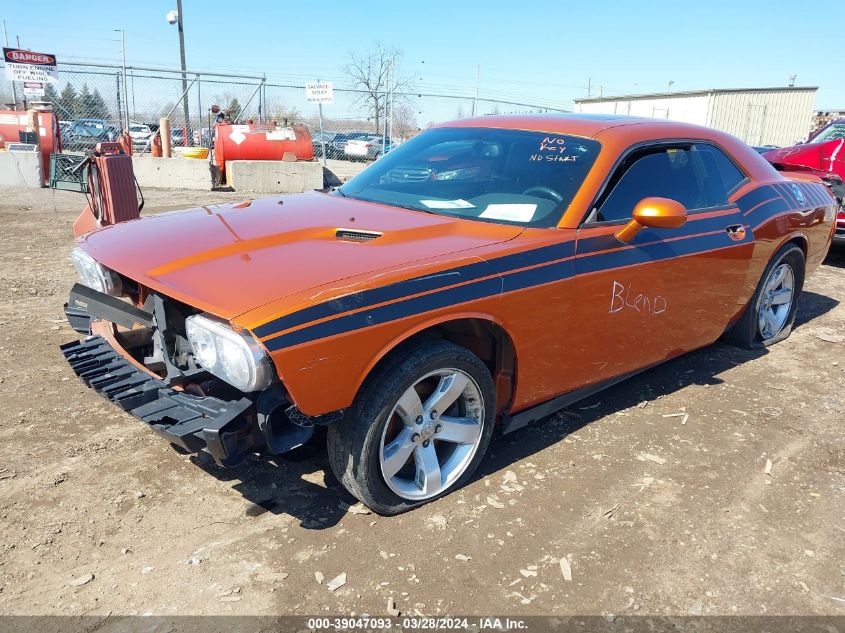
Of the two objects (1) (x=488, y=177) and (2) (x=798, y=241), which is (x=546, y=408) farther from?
(2) (x=798, y=241)

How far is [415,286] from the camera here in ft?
8.31

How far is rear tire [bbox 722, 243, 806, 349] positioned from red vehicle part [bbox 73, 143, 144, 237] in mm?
5101

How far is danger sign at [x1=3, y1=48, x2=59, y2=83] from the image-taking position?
45.2 feet

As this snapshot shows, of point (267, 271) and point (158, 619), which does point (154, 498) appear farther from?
point (267, 271)

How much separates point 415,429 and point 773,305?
3.71 metres

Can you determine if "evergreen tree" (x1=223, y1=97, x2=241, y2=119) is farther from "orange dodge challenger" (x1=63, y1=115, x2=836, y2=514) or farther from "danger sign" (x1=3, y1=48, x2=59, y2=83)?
"orange dodge challenger" (x1=63, y1=115, x2=836, y2=514)

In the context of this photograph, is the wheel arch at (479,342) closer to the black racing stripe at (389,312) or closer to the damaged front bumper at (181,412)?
the black racing stripe at (389,312)

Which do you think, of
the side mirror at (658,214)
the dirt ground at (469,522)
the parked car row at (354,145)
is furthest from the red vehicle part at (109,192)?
the parked car row at (354,145)

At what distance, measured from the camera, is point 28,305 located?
5.45 metres

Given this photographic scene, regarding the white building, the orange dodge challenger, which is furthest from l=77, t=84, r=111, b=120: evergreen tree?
the white building

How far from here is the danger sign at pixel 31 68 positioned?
1378cm

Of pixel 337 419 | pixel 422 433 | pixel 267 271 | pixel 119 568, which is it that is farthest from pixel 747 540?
pixel 119 568

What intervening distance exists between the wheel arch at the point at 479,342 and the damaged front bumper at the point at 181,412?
0.46 meters

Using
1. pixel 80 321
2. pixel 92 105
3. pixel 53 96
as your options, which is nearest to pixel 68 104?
pixel 53 96
